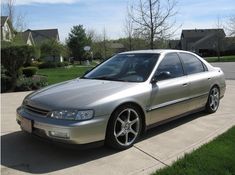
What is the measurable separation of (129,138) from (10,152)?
1722 mm

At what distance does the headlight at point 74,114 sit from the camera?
4824mm

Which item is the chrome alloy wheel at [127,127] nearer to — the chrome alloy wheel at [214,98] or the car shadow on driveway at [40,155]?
the car shadow on driveway at [40,155]

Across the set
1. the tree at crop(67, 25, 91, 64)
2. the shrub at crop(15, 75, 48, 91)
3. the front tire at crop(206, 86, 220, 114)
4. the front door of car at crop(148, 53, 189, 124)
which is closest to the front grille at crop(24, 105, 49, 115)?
the front door of car at crop(148, 53, 189, 124)

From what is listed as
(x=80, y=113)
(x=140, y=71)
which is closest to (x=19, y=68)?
(x=140, y=71)

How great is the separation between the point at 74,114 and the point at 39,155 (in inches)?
32.8

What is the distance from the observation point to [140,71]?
6172 millimetres

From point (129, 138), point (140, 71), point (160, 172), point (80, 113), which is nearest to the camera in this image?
point (160, 172)

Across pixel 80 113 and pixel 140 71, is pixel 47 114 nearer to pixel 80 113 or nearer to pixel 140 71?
pixel 80 113

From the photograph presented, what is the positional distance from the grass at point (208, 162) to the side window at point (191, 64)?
74.0 inches

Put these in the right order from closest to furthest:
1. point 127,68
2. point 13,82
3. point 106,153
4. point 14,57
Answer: point 106,153 < point 127,68 < point 13,82 < point 14,57

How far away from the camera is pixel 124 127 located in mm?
5398

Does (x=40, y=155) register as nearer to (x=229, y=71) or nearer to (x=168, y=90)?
(x=168, y=90)

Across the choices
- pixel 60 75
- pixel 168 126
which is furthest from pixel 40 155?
pixel 60 75

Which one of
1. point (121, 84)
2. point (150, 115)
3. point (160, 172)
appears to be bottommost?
point (160, 172)
